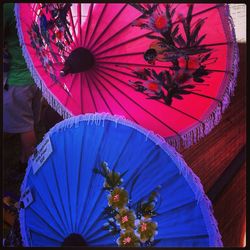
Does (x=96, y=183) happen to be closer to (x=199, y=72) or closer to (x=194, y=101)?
(x=194, y=101)

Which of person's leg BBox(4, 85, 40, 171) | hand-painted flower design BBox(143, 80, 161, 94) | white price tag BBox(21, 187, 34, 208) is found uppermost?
hand-painted flower design BBox(143, 80, 161, 94)

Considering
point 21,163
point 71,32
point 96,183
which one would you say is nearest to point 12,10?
point 71,32

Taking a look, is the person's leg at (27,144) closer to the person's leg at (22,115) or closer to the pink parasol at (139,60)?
the person's leg at (22,115)

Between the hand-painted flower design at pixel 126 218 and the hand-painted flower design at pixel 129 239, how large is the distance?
0.04 metres

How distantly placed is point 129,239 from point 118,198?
23cm

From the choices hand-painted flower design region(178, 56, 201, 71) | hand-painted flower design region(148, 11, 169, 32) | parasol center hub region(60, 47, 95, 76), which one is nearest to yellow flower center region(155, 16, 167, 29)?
hand-painted flower design region(148, 11, 169, 32)

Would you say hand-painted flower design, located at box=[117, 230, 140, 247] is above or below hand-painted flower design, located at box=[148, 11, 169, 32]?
below

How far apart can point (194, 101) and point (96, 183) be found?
0.65 meters

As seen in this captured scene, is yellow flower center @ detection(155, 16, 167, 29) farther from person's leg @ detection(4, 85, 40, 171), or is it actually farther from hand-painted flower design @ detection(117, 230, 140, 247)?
hand-painted flower design @ detection(117, 230, 140, 247)

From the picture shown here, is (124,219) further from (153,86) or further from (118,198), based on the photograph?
(153,86)

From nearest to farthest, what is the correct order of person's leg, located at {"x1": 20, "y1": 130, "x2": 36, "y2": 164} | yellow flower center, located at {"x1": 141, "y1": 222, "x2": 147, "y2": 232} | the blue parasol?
the blue parasol, yellow flower center, located at {"x1": 141, "y1": 222, "x2": 147, "y2": 232}, person's leg, located at {"x1": 20, "y1": 130, "x2": 36, "y2": 164}

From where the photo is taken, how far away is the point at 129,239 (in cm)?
187

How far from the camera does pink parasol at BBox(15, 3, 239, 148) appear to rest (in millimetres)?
1754

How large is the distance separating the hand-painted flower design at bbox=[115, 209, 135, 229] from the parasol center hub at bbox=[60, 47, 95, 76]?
755mm
